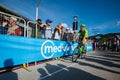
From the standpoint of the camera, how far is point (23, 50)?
7.33m

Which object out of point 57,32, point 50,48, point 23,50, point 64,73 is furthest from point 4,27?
point 57,32

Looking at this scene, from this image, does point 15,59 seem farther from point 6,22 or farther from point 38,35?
point 38,35

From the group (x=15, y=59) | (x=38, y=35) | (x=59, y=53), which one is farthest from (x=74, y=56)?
(x=15, y=59)

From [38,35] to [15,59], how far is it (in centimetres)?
281

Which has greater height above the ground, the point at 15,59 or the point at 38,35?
the point at 38,35

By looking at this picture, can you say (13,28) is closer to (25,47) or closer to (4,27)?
(4,27)

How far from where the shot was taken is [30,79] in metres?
5.44

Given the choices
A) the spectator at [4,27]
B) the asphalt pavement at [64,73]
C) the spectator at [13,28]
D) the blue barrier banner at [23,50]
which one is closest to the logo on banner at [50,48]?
the blue barrier banner at [23,50]

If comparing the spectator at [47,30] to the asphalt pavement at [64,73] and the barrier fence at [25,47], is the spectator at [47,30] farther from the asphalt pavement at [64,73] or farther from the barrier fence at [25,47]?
the asphalt pavement at [64,73]

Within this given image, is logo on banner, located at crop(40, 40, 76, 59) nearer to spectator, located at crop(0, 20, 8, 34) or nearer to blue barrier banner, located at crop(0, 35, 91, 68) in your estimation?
blue barrier banner, located at crop(0, 35, 91, 68)

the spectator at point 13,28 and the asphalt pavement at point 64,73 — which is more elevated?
the spectator at point 13,28

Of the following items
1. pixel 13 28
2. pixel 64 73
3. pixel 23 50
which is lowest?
pixel 64 73

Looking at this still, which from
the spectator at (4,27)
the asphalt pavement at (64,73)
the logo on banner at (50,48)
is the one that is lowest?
the asphalt pavement at (64,73)

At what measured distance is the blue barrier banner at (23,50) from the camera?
6230 mm
